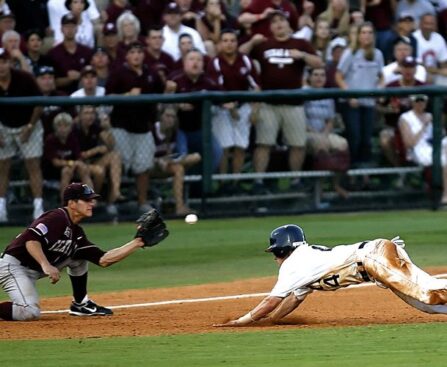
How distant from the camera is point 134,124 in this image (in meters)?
15.3

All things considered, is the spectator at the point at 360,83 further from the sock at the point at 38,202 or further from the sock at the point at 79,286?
the sock at the point at 79,286

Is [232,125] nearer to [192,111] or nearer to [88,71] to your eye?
[192,111]

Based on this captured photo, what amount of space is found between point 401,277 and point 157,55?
794cm

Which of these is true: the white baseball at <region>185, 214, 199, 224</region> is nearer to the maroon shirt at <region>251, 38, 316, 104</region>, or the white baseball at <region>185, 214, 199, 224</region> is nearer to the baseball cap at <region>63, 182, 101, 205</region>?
the maroon shirt at <region>251, 38, 316, 104</region>

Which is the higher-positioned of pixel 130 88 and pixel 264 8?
pixel 264 8

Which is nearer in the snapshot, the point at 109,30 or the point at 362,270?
the point at 362,270

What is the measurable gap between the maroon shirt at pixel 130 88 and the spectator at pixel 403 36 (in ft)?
11.9

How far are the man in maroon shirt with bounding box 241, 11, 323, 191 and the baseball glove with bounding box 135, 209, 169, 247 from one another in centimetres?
595

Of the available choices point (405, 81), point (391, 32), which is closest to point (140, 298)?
point (405, 81)

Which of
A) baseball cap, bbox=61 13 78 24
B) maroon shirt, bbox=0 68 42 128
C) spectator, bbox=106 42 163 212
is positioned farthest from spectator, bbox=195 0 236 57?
maroon shirt, bbox=0 68 42 128

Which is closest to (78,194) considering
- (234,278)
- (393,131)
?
(234,278)

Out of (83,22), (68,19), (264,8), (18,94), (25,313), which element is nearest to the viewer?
(25,313)

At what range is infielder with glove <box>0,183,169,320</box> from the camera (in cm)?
959

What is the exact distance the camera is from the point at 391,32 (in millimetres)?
18281
